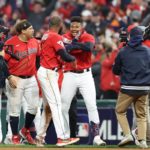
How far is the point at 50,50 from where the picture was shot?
52.2ft

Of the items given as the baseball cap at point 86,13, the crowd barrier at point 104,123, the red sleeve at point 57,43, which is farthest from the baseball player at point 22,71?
the baseball cap at point 86,13

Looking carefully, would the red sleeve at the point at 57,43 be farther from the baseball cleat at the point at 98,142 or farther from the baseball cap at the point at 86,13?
the baseball cap at the point at 86,13

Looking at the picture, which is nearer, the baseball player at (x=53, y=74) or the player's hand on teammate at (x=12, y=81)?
the baseball player at (x=53, y=74)

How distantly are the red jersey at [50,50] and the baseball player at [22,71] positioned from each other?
446mm

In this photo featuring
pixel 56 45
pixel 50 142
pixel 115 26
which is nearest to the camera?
pixel 56 45

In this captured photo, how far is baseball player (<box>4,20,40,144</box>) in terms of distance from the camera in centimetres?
1634

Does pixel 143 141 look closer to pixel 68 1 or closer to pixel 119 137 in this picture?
pixel 119 137

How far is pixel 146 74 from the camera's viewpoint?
1591 centimetres

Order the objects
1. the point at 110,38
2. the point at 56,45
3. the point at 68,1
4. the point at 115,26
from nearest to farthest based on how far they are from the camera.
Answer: the point at 56,45, the point at 110,38, the point at 115,26, the point at 68,1

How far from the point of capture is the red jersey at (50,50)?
51.9ft

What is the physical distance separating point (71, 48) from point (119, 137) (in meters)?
3.71

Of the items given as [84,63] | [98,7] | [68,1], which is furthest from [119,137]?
[68,1]

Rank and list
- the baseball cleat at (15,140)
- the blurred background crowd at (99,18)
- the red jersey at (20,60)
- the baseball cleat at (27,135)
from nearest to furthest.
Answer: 1. the red jersey at (20,60)
2. the baseball cleat at (15,140)
3. the baseball cleat at (27,135)
4. the blurred background crowd at (99,18)

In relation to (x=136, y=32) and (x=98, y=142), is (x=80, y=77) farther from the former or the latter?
(x=136, y=32)
